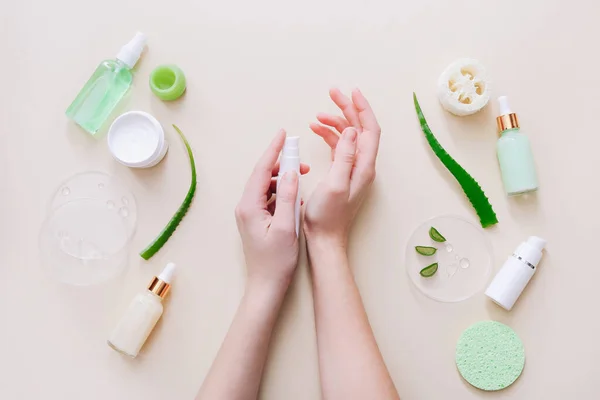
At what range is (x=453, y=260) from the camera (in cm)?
99

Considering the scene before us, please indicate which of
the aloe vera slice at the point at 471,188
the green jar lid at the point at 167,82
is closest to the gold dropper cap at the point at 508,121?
the aloe vera slice at the point at 471,188

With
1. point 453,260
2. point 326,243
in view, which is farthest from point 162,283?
point 453,260

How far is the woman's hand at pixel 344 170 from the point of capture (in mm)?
931

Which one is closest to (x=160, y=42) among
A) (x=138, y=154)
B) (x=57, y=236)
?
(x=138, y=154)

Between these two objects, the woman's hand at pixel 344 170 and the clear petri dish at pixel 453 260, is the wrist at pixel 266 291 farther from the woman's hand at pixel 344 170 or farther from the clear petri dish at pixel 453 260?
the clear petri dish at pixel 453 260

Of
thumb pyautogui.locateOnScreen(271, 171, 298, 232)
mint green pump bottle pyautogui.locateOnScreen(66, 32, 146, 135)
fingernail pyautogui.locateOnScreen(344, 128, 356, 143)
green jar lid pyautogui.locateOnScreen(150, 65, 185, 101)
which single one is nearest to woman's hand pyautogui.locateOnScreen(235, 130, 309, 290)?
thumb pyautogui.locateOnScreen(271, 171, 298, 232)

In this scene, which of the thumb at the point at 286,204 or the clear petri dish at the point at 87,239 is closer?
the thumb at the point at 286,204

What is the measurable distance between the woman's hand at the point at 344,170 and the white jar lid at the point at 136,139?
0.95ft

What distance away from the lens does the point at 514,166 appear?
3.19 feet

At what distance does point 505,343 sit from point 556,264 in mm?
171

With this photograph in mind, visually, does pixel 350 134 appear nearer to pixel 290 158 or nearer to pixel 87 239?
pixel 290 158

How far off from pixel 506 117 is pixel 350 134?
29 centimetres

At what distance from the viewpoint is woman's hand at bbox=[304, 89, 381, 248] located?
931 mm

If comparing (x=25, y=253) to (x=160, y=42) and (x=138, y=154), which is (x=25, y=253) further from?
(x=160, y=42)
